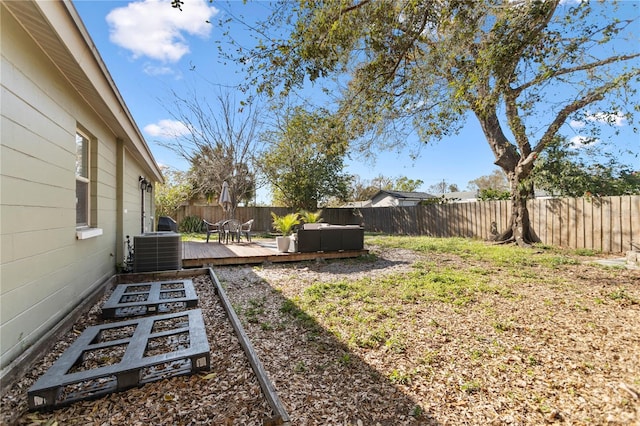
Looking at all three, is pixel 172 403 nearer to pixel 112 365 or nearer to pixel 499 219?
pixel 112 365

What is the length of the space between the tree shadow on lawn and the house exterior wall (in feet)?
5.74

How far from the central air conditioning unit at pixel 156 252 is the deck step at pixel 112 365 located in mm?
2445

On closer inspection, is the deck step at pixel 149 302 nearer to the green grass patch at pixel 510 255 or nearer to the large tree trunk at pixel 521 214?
the green grass patch at pixel 510 255

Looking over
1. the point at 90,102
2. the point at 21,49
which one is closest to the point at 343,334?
the point at 21,49

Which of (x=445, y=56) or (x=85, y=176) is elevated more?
(x=445, y=56)

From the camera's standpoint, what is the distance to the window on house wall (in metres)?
3.44

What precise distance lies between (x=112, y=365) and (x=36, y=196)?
57.2 inches

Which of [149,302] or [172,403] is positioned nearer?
[172,403]

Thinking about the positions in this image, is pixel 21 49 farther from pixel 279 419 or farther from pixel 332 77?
pixel 332 77

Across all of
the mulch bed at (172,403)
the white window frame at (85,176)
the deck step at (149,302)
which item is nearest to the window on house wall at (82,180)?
the white window frame at (85,176)

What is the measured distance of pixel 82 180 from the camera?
3.54 meters

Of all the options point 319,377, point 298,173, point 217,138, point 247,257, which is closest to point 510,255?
point 247,257

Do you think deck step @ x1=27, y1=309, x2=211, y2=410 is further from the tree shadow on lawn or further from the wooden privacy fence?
the wooden privacy fence

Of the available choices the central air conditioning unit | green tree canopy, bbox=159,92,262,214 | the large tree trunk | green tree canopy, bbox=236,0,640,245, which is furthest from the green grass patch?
green tree canopy, bbox=159,92,262,214
